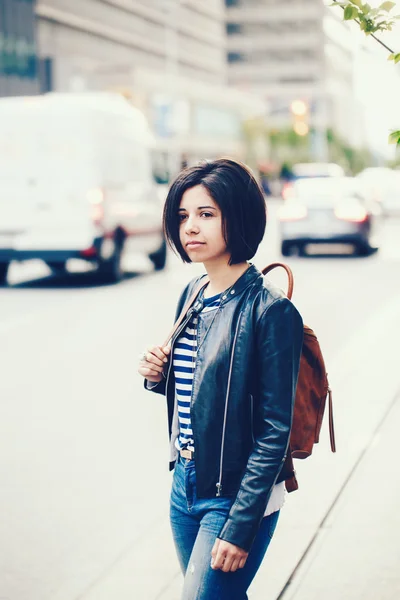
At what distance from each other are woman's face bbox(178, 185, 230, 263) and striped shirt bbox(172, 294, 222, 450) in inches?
4.2

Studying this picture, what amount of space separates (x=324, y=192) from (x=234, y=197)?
673 inches

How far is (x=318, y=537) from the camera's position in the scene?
4305 mm

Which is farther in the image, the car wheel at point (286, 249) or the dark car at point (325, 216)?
the car wheel at point (286, 249)

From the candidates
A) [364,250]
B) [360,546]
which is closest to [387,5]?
[360,546]

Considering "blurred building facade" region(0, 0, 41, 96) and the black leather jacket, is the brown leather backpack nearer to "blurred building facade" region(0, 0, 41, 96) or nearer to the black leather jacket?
the black leather jacket

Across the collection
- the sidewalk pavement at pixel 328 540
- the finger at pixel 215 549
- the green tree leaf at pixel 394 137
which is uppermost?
the green tree leaf at pixel 394 137

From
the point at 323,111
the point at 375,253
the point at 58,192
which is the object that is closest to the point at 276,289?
the point at 58,192

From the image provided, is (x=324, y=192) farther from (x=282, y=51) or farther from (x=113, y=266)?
(x=282, y=51)

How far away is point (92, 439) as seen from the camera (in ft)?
20.4

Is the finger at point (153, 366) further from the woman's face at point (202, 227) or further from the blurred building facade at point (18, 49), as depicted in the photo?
the blurred building facade at point (18, 49)

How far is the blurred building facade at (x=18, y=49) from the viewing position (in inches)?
2515

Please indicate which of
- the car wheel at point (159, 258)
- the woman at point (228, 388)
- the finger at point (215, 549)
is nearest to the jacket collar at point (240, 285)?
the woman at point (228, 388)

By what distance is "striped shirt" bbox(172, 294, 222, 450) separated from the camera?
2543 mm

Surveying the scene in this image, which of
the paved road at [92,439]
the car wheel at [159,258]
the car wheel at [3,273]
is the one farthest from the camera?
the car wheel at [159,258]
